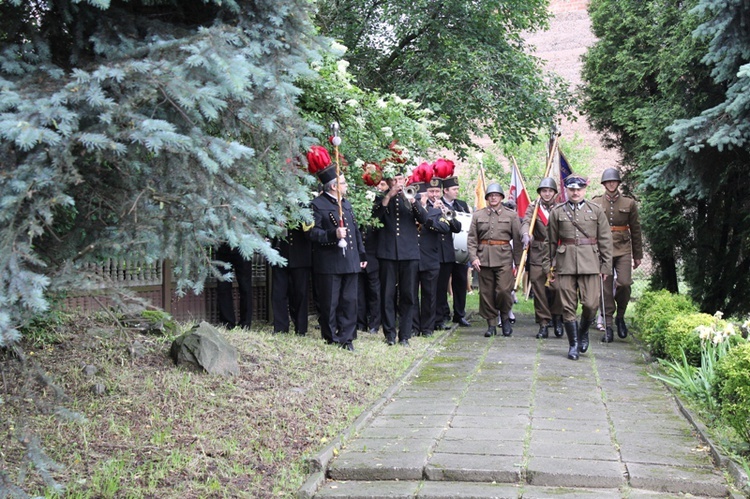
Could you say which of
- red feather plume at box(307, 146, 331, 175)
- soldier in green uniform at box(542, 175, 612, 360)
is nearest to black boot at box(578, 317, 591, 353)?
soldier in green uniform at box(542, 175, 612, 360)

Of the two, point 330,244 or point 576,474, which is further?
point 330,244

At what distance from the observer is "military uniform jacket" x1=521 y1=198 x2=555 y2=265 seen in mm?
12536

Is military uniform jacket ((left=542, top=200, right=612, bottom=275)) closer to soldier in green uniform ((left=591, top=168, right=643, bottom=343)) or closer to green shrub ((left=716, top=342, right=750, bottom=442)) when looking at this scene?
soldier in green uniform ((left=591, top=168, right=643, bottom=343))

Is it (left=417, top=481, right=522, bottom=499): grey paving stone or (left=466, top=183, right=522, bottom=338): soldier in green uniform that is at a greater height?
(left=466, top=183, right=522, bottom=338): soldier in green uniform

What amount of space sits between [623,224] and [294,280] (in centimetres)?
452

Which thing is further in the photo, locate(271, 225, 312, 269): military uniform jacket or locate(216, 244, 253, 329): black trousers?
locate(216, 244, 253, 329): black trousers

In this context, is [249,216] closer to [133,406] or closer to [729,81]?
[133,406]

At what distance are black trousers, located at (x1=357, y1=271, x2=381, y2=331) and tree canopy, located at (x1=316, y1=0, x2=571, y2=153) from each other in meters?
5.93

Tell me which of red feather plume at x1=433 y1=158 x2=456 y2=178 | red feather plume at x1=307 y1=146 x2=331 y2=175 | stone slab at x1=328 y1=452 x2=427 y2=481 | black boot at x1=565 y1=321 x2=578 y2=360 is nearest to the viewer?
stone slab at x1=328 y1=452 x2=427 y2=481

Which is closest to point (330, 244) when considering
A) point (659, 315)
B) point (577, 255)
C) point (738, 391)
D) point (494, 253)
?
point (577, 255)

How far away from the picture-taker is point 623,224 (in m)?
11.9

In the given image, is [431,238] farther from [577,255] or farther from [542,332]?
[577,255]

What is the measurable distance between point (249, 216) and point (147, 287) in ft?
20.2

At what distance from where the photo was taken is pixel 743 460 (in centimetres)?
552
